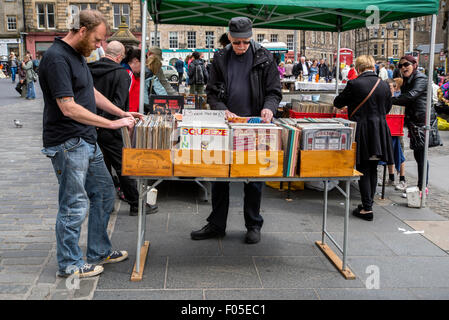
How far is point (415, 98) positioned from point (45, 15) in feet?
160

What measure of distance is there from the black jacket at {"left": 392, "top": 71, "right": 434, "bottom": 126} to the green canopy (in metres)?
0.87

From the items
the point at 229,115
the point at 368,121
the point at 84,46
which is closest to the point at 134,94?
the point at 229,115

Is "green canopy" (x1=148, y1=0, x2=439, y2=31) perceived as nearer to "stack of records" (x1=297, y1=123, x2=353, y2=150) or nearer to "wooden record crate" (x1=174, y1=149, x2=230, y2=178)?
"stack of records" (x1=297, y1=123, x2=353, y2=150)

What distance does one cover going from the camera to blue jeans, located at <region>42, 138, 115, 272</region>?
12.1ft

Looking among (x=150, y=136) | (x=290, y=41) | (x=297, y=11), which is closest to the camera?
(x=150, y=136)

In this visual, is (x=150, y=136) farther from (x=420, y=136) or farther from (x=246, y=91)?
(x=420, y=136)

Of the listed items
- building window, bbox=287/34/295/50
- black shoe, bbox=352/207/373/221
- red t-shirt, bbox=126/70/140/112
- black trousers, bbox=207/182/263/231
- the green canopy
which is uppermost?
building window, bbox=287/34/295/50

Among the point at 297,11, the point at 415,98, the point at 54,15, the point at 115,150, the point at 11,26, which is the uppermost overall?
the point at 54,15

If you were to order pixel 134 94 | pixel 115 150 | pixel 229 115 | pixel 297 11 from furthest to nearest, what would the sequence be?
pixel 297 11, pixel 134 94, pixel 115 150, pixel 229 115

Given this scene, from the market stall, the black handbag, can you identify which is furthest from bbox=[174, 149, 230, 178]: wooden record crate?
the black handbag

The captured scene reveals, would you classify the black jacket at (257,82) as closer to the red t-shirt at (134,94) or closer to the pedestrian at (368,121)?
the pedestrian at (368,121)

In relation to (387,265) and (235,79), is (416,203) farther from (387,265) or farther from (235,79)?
(235,79)

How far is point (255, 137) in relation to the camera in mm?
3820

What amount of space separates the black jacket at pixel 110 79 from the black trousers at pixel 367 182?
9.68ft
